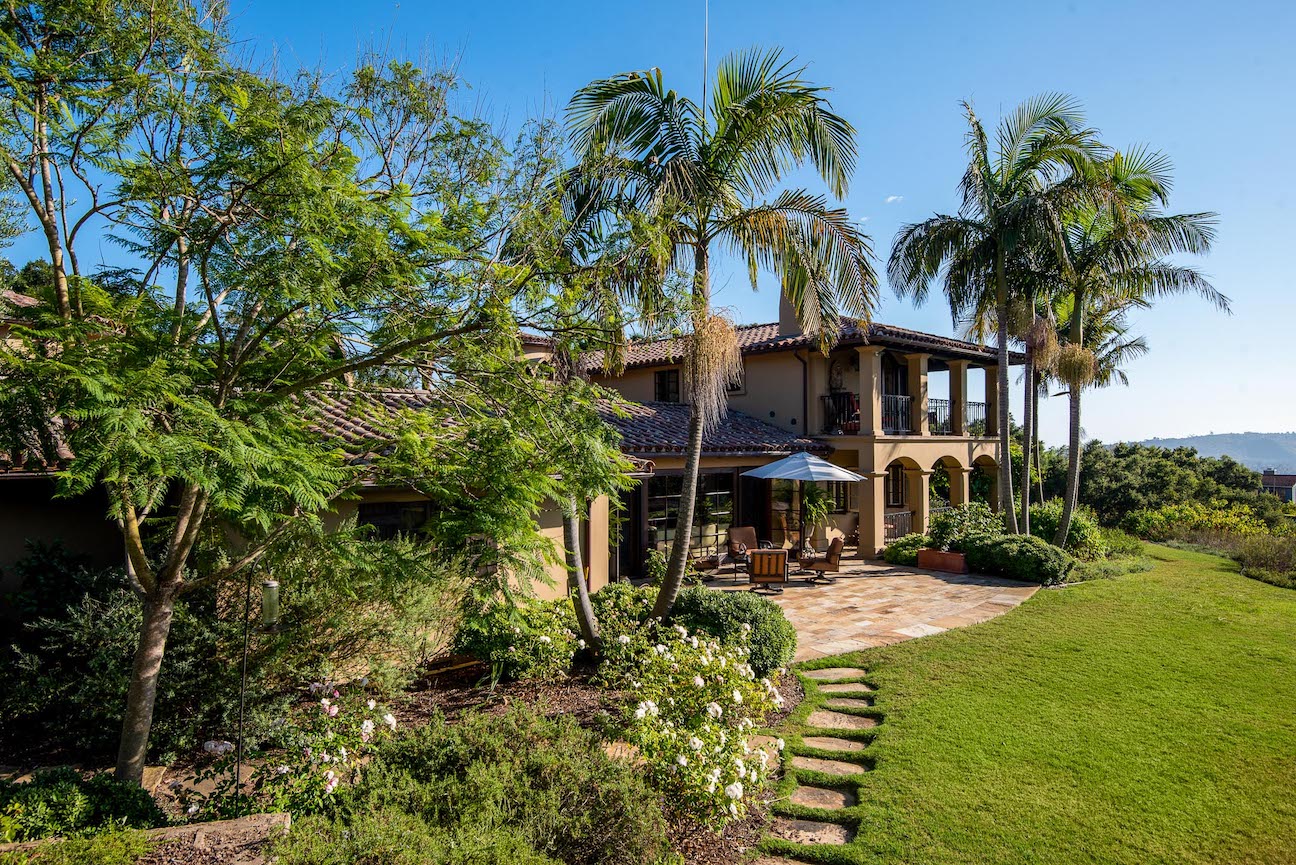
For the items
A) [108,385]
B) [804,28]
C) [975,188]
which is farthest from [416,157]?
[975,188]

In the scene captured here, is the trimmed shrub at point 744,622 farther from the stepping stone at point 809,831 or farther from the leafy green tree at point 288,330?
the leafy green tree at point 288,330

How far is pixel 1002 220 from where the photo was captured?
15.9 metres

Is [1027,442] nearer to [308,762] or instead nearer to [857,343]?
[857,343]

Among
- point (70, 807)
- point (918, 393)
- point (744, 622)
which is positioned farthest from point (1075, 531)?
point (70, 807)

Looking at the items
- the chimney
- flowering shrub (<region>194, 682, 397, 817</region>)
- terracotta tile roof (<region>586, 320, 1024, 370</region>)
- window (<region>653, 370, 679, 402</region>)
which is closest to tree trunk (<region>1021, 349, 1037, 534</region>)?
terracotta tile roof (<region>586, 320, 1024, 370</region>)

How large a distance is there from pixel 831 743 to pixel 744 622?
202cm

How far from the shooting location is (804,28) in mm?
8438

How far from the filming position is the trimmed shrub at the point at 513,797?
3.99m

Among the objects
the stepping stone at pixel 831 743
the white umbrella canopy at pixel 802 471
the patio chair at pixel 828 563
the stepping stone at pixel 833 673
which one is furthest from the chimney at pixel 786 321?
the stepping stone at pixel 831 743

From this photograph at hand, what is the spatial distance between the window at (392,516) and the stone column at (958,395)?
58.4ft

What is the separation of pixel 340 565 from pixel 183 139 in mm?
3459

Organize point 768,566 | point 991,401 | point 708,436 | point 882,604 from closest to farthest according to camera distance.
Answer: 1. point 882,604
2. point 768,566
3. point 708,436
4. point 991,401

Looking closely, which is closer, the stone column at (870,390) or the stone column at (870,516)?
the stone column at (870,390)

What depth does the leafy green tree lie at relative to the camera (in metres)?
3.56
